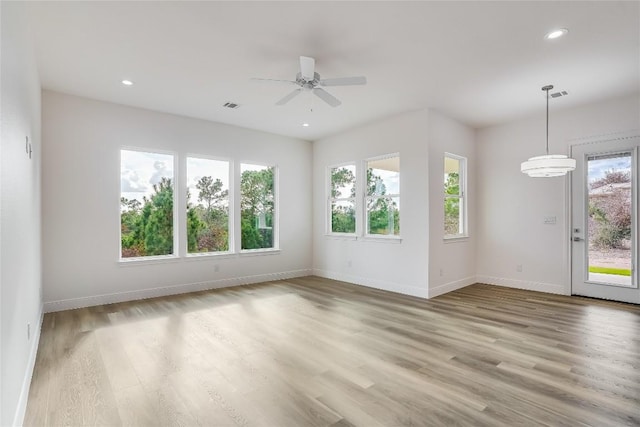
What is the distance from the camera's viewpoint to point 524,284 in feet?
18.8

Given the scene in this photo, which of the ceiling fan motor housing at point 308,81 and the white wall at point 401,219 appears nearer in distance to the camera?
the ceiling fan motor housing at point 308,81

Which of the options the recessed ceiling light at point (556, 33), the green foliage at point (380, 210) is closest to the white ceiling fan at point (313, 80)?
the recessed ceiling light at point (556, 33)

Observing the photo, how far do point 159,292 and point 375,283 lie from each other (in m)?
3.63

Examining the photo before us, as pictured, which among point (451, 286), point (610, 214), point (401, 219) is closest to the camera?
point (610, 214)

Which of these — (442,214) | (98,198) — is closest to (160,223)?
(98,198)

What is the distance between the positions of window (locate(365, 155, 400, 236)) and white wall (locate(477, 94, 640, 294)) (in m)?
1.82

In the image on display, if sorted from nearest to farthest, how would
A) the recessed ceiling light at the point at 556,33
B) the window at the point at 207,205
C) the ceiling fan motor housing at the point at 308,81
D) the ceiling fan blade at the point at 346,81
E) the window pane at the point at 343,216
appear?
the recessed ceiling light at the point at 556,33, the ceiling fan blade at the point at 346,81, the ceiling fan motor housing at the point at 308,81, the window at the point at 207,205, the window pane at the point at 343,216

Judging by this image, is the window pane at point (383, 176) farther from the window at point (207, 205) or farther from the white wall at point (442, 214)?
the window at point (207, 205)

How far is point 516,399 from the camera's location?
2289 mm

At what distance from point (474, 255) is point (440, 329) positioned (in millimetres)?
3075

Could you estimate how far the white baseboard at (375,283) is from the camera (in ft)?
17.3

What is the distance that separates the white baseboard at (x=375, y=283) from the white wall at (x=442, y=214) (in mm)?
220

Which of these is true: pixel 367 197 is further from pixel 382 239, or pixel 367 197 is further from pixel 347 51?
pixel 347 51

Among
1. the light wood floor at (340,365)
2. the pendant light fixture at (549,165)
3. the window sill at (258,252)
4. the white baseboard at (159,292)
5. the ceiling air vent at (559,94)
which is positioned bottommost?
the light wood floor at (340,365)
